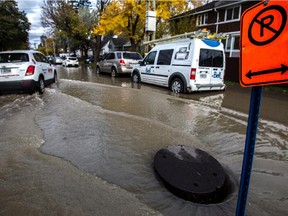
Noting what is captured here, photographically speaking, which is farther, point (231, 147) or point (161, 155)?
point (231, 147)

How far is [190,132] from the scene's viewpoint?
4.94 m

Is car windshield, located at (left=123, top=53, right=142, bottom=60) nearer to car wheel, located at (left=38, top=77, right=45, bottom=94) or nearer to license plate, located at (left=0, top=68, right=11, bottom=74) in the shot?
car wheel, located at (left=38, top=77, right=45, bottom=94)

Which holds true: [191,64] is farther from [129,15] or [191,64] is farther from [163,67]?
[129,15]

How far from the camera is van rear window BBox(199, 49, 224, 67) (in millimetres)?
8562

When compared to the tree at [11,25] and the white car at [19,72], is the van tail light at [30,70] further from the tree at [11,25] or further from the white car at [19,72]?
the tree at [11,25]

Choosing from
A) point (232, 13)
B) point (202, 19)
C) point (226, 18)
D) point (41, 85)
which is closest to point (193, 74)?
point (41, 85)

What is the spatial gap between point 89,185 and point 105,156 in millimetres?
813

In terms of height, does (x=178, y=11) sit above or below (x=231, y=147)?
above

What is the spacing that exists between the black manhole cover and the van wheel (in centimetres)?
570

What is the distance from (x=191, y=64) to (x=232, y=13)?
15756 millimetres

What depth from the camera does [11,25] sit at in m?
37.4

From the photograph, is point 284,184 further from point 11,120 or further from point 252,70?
point 11,120

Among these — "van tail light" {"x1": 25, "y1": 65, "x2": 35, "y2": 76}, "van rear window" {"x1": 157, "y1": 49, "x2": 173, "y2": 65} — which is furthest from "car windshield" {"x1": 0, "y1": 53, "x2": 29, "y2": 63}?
"van rear window" {"x1": 157, "y1": 49, "x2": 173, "y2": 65}

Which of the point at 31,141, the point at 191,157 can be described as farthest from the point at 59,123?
the point at 191,157
